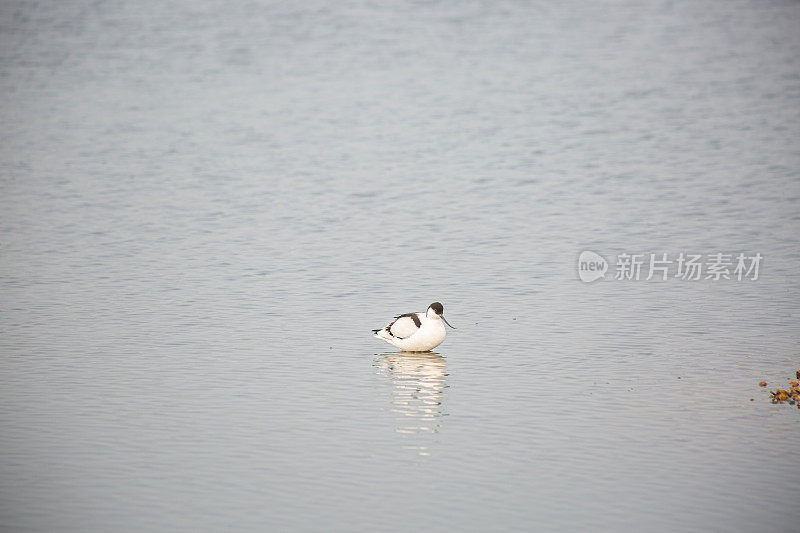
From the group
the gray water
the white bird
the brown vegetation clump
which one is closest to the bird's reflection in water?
the gray water

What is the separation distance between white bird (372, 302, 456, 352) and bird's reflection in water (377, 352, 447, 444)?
0.59 feet

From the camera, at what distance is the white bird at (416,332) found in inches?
696

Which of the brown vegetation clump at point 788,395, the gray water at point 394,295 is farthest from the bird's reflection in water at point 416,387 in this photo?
the brown vegetation clump at point 788,395

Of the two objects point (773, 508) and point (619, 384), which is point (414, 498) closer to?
point (773, 508)

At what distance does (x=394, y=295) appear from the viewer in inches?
842

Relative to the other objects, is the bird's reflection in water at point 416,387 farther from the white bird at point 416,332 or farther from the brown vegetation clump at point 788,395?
the brown vegetation clump at point 788,395

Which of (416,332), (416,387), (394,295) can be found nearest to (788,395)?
(416,387)

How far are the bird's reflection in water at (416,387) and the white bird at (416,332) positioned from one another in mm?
179

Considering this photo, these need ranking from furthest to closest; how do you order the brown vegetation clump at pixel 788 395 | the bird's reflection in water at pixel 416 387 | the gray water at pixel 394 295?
the brown vegetation clump at pixel 788 395, the bird's reflection in water at pixel 416 387, the gray water at pixel 394 295

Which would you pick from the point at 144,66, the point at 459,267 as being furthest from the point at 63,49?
the point at 459,267

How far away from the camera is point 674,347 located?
17828mm

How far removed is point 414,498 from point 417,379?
471 centimetres

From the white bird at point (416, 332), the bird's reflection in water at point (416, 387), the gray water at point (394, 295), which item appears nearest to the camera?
the gray water at point (394, 295)

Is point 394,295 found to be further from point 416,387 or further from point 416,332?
point 416,387
